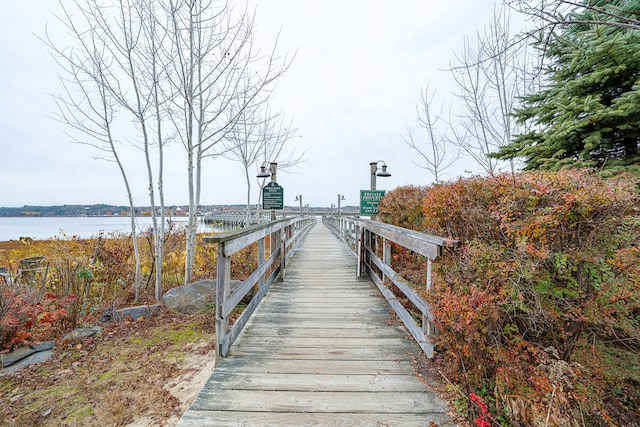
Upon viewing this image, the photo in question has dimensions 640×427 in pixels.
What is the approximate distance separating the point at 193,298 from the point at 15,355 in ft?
6.66

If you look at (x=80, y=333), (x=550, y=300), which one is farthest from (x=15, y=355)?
(x=550, y=300)

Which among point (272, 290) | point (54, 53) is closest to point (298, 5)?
point (54, 53)

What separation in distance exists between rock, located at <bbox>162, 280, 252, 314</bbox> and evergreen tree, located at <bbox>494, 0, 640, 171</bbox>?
5.72m

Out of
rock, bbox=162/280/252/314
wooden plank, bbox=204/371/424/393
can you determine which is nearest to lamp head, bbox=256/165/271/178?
rock, bbox=162/280/252/314

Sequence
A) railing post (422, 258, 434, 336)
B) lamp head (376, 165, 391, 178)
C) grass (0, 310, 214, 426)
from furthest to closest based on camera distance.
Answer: lamp head (376, 165, 391, 178), railing post (422, 258, 434, 336), grass (0, 310, 214, 426)

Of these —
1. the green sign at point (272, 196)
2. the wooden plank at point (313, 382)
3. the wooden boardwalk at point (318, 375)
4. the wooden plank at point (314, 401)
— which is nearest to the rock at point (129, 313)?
the wooden boardwalk at point (318, 375)

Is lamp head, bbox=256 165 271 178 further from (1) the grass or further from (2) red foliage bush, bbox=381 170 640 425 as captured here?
(2) red foliage bush, bbox=381 170 640 425

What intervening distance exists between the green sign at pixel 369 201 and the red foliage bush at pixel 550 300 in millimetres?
5400

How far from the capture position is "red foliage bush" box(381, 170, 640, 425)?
1530 millimetres

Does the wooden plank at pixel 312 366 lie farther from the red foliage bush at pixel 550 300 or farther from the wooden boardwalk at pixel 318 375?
the red foliage bush at pixel 550 300

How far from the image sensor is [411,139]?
9641 millimetres

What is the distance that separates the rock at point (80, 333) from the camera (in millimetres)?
3558

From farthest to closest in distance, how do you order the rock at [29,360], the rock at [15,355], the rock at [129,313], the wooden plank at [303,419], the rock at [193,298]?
the rock at [193,298]
the rock at [129,313]
the rock at [15,355]
the rock at [29,360]
the wooden plank at [303,419]

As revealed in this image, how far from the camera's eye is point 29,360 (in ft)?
10.5
